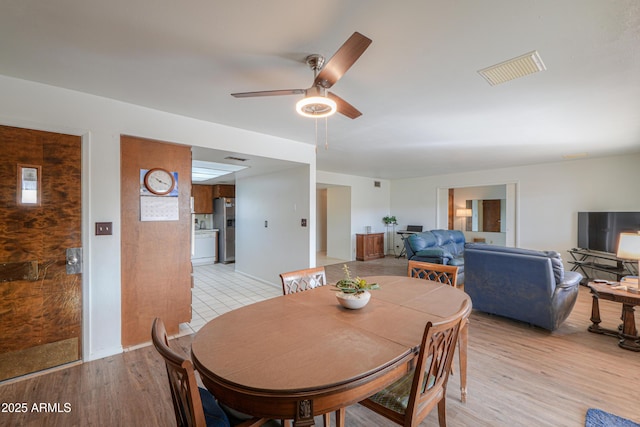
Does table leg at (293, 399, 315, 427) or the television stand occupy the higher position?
table leg at (293, 399, 315, 427)

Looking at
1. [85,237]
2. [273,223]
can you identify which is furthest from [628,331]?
[85,237]

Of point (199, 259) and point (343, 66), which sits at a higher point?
point (343, 66)

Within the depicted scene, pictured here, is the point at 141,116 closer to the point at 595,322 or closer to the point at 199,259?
the point at 199,259

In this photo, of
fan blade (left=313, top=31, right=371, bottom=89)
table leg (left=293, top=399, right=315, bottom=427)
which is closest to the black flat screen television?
fan blade (left=313, top=31, right=371, bottom=89)

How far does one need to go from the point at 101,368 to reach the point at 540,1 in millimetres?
4043

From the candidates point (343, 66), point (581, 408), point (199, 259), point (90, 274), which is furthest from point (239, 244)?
point (581, 408)

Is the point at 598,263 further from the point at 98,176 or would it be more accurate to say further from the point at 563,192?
the point at 98,176

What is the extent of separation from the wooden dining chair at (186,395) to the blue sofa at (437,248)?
4.37 m

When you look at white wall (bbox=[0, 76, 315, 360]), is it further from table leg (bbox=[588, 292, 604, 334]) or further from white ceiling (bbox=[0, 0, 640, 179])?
table leg (bbox=[588, 292, 604, 334])

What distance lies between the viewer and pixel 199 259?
686 centimetres

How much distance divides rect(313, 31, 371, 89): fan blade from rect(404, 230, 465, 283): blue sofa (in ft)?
13.3

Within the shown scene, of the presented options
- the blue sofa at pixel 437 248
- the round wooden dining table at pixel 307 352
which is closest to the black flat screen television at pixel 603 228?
the blue sofa at pixel 437 248

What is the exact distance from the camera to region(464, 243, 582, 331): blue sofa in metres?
2.88

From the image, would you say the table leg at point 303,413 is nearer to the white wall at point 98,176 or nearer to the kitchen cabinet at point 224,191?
the white wall at point 98,176
